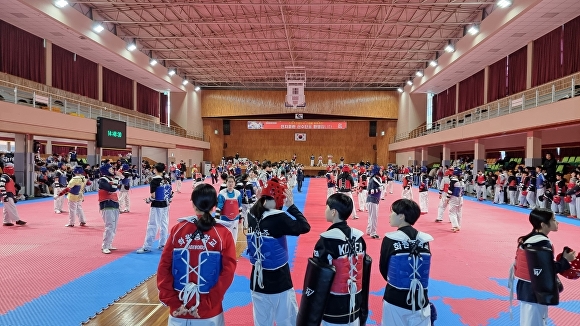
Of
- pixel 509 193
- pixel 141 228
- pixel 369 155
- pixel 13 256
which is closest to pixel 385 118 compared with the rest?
pixel 369 155

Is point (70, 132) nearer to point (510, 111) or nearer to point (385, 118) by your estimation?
point (510, 111)

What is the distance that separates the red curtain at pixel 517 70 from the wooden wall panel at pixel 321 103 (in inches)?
743

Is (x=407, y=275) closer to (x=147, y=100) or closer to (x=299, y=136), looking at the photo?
(x=147, y=100)

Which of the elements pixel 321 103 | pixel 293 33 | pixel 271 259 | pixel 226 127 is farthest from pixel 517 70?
pixel 226 127

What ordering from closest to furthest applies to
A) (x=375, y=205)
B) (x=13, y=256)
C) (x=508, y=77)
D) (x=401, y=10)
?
1. (x=13, y=256)
2. (x=375, y=205)
3. (x=401, y=10)
4. (x=508, y=77)

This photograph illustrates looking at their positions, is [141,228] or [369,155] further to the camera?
[369,155]

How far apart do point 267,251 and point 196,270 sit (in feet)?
2.88

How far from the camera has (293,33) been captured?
2616 cm

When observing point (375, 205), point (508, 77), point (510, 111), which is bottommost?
point (375, 205)

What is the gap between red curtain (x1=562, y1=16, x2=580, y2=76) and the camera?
18.2m

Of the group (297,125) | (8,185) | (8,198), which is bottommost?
(8,198)

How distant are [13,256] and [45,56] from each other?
64.7 ft

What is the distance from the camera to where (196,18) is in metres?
23.5

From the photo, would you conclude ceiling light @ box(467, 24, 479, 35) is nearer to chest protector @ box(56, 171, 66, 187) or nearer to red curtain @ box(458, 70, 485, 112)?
red curtain @ box(458, 70, 485, 112)
